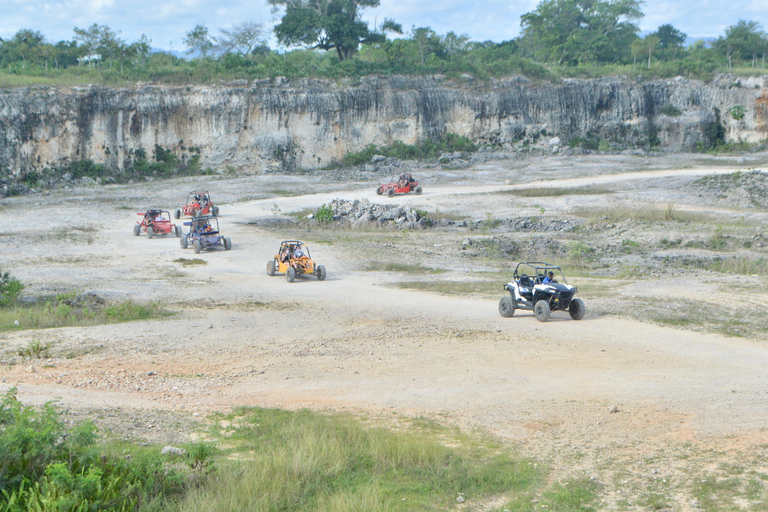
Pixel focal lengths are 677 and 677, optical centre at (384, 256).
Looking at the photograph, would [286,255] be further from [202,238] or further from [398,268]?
[202,238]

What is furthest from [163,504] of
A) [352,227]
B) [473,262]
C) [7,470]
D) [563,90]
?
[563,90]

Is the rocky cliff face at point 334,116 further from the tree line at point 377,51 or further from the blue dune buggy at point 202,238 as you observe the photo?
the blue dune buggy at point 202,238

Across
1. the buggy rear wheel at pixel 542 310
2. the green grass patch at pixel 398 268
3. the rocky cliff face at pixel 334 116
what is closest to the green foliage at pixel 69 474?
the buggy rear wheel at pixel 542 310

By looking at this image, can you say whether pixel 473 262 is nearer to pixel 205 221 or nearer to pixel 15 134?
pixel 205 221

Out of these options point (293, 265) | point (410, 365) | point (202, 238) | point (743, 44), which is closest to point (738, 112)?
point (743, 44)

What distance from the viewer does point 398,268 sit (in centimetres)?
2594

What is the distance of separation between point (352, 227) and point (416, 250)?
286 inches

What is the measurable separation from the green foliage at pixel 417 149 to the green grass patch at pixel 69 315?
4489 centimetres

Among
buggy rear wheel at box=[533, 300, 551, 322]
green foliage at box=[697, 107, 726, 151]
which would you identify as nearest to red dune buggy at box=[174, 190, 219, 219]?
buggy rear wheel at box=[533, 300, 551, 322]

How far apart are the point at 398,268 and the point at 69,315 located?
40.4 ft

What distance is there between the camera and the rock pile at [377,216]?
117 ft

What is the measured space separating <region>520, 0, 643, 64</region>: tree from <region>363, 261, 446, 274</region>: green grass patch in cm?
6384

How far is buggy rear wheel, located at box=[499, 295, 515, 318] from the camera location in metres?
17.7

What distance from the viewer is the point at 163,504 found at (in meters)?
7.41
